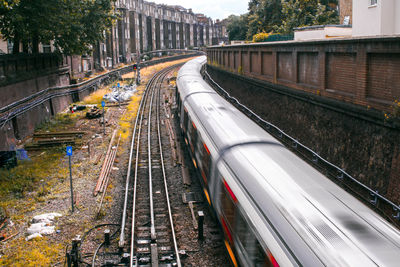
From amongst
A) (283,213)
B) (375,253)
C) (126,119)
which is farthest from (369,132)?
(126,119)

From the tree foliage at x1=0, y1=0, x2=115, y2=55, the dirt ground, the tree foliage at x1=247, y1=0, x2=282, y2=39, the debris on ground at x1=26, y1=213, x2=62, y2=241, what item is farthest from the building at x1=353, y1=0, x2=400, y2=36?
the tree foliage at x1=247, y1=0, x2=282, y2=39

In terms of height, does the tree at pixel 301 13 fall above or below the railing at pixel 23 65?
above

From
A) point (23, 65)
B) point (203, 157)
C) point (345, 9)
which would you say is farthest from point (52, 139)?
point (345, 9)

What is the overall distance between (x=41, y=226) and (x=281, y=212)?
25.4 feet

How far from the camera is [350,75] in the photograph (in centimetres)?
1112

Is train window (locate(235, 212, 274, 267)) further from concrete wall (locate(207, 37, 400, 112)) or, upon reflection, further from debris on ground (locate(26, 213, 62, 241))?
debris on ground (locate(26, 213, 62, 241))

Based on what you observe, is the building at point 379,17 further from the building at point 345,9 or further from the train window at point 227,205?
the building at point 345,9

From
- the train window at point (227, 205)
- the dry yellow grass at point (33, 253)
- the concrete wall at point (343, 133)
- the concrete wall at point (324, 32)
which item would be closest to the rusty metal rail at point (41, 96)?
the dry yellow grass at point (33, 253)

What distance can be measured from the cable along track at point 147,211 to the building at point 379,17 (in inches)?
377

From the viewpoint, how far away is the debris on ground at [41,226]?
10.1 metres

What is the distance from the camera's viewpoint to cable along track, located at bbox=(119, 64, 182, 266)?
347 inches

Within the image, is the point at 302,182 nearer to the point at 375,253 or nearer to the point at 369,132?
the point at 375,253

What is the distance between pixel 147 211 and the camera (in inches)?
438

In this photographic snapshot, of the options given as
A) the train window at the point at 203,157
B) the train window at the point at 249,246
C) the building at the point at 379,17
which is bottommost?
the train window at the point at 249,246
